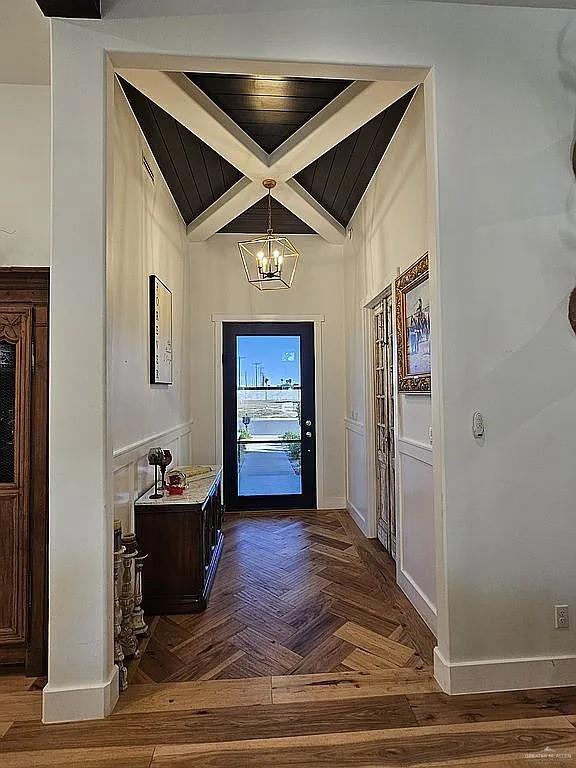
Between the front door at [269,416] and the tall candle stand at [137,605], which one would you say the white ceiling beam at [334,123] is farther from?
the tall candle stand at [137,605]

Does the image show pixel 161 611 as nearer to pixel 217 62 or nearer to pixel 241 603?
pixel 241 603

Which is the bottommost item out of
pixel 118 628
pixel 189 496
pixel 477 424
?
pixel 118 628

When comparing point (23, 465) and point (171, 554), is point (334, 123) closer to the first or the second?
point (23, 465)

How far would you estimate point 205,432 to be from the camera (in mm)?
5855

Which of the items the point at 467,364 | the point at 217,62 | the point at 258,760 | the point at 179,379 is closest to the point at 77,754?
the point at 258,760

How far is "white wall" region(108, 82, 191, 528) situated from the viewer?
2945 millimetres

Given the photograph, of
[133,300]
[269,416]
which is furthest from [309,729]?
[269,416]

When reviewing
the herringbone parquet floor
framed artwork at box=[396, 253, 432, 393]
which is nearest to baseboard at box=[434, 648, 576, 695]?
the herringbone parquet floor

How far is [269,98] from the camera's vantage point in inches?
132

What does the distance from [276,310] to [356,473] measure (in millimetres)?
A: 2073

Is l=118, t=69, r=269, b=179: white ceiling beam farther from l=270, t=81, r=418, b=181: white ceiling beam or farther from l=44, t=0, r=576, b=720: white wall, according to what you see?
l=44, t=0, r=576, b=720: white wall

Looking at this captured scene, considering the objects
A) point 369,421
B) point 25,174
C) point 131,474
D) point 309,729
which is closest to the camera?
point 309,729

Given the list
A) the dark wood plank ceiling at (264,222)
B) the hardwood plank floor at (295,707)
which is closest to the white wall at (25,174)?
the hardwood plank floor at (295,707)

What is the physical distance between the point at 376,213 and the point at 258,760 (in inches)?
147
